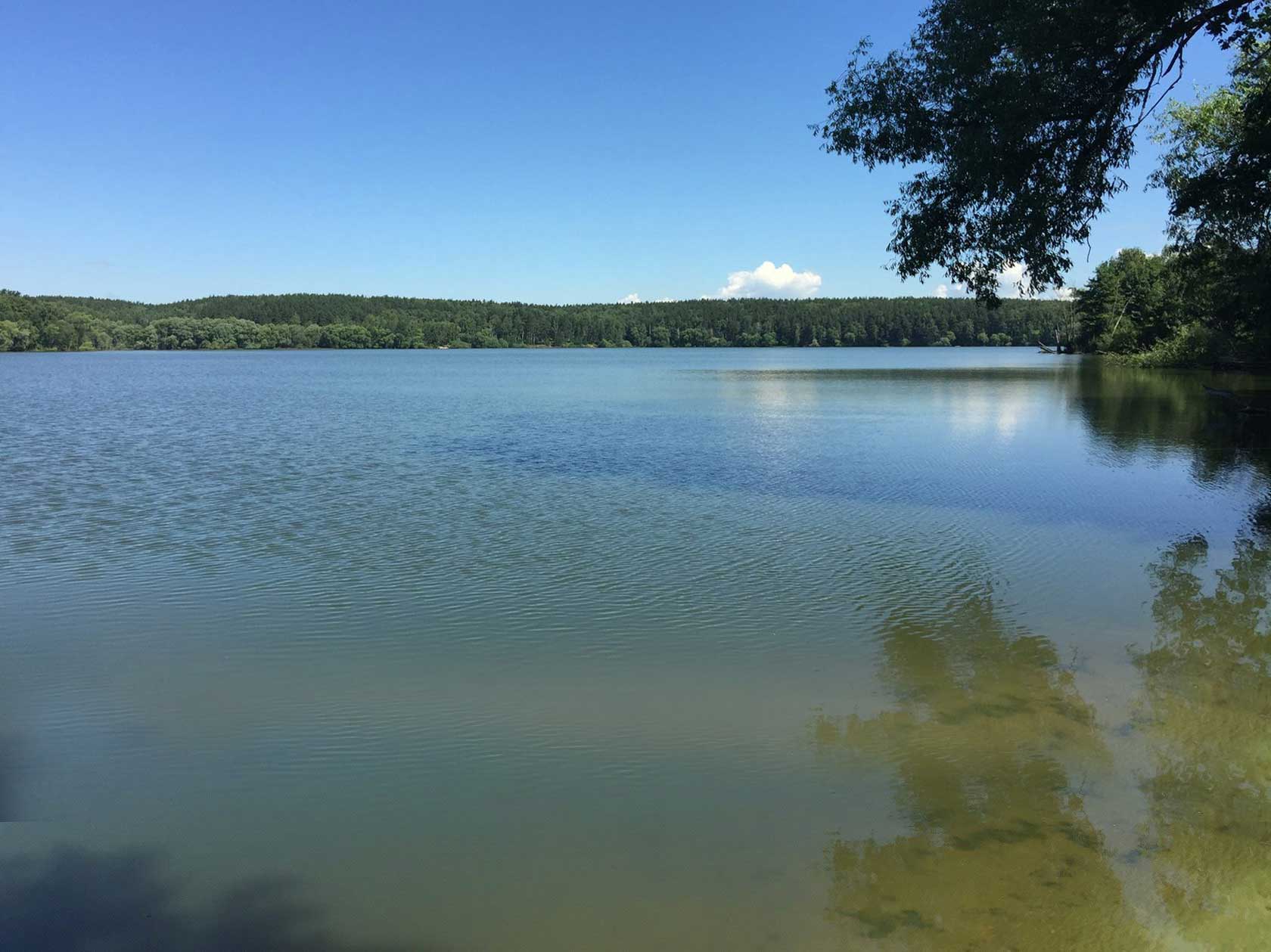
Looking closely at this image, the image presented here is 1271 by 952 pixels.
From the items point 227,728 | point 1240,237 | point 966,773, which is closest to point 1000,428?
point 1240,237

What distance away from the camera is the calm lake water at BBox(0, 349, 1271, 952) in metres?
4.11

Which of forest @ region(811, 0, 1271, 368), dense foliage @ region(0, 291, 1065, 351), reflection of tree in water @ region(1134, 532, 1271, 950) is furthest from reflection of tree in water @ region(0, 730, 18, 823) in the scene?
dense foliage @ region(0, 291, 1065, 351)

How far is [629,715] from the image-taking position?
6195mm

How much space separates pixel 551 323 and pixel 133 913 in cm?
17055

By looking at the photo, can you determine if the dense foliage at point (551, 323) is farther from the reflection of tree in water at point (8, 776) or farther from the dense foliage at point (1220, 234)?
the reflection of tree in water at point (8, 776)

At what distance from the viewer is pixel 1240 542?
37.9ft

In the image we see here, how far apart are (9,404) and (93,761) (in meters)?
33.4

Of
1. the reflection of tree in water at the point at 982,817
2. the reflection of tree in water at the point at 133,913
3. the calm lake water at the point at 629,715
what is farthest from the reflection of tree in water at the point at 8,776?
the reflection of tree in water at the point at 982,817

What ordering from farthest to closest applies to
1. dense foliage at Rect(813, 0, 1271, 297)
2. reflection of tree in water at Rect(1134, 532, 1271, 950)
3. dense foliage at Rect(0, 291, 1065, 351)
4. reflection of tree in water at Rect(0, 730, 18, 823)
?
dense foliage at Rect(0, 291, 1065, 351), dense foliage at Rect(813, 0, 1271, 297), reflection of tree in water at Rect(0, 730, 18, 823), reflection of tree in water at Rect(1134, 532, 1271, 950)

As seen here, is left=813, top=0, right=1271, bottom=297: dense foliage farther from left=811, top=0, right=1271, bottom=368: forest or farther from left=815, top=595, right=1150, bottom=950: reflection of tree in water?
left=815, top=595, right=1150, bottom=950: reflection of tree in water

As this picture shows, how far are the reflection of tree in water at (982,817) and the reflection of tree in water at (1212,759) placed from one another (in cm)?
36

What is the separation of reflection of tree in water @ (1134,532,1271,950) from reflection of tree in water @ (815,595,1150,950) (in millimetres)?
357

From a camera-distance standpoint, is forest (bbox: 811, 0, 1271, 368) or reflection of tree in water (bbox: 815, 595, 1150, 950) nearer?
reflection of tree in water (bbox: 815, 595, 1150, 950)

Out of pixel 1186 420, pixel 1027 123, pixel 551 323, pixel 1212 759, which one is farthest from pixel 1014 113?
pixel 551 323
